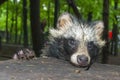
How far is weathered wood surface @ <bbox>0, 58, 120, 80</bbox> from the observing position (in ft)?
9.31

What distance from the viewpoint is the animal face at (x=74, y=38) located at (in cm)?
363

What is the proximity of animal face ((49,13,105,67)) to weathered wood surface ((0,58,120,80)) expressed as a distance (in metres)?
0.13

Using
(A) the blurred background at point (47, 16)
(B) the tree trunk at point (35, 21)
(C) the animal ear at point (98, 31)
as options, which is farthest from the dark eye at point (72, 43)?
(B) the tree trunk at point (35, 21)

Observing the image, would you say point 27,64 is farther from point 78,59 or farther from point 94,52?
point 94,52

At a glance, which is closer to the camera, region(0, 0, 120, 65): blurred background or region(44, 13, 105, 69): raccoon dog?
region(44, 13, 105, 69): raccoon dog

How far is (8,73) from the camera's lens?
9.54 ft

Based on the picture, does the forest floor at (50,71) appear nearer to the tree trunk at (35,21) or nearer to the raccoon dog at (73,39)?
the raccoon dog at (73,39)

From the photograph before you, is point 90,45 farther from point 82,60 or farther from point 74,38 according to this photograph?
point 82,60

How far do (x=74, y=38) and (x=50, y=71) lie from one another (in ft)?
2.37

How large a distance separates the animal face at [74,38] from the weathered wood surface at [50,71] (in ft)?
0.43

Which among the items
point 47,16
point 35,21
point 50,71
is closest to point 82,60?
point 50,71

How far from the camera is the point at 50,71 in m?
3.11

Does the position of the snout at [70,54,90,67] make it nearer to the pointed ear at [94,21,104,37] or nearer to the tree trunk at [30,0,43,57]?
the pointed ear at [94,21,104,37]

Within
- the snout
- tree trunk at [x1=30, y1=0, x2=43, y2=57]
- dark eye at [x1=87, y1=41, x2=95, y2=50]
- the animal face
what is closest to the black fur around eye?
the animal face
